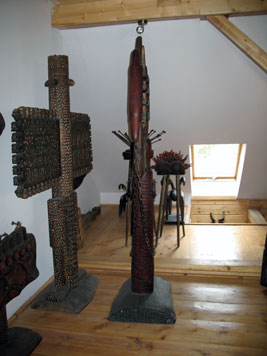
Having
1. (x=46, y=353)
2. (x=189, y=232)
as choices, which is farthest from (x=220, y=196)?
(x=46, y=353)

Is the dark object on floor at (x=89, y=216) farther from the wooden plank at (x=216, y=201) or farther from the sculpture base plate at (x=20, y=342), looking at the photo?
the sculpture base plate at (x=20, y=342)

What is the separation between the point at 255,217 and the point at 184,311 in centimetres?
244

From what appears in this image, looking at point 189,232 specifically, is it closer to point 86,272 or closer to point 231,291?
point 231,291

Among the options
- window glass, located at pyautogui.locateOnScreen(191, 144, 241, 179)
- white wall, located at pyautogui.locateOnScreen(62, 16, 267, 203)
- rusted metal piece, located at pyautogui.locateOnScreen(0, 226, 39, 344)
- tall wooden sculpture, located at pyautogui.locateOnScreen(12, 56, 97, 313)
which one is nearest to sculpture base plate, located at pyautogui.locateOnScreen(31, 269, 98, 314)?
tall wooden sculpture, located at pyautogui.locateOnScreen(12, 56, 97, 313)

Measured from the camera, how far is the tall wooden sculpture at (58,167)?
1.79m

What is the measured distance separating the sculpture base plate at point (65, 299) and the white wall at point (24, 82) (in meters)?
0.14

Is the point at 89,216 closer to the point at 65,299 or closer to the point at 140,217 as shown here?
the point at 65,299

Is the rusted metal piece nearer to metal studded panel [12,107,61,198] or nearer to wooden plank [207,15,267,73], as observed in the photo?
metal studded panel [12,107,61,198]

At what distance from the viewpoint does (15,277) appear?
176 cm

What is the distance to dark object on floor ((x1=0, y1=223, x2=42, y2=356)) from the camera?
5.52ft

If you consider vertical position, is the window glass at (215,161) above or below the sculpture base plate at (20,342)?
above

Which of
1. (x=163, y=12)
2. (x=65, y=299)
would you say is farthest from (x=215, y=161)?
(x=65, y=299)

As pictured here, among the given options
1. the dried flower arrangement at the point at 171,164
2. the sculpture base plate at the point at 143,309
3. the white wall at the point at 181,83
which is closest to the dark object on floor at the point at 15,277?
the sculpture base plate at the point at 143,309

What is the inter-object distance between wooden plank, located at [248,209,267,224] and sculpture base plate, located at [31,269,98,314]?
2614 millimetres
